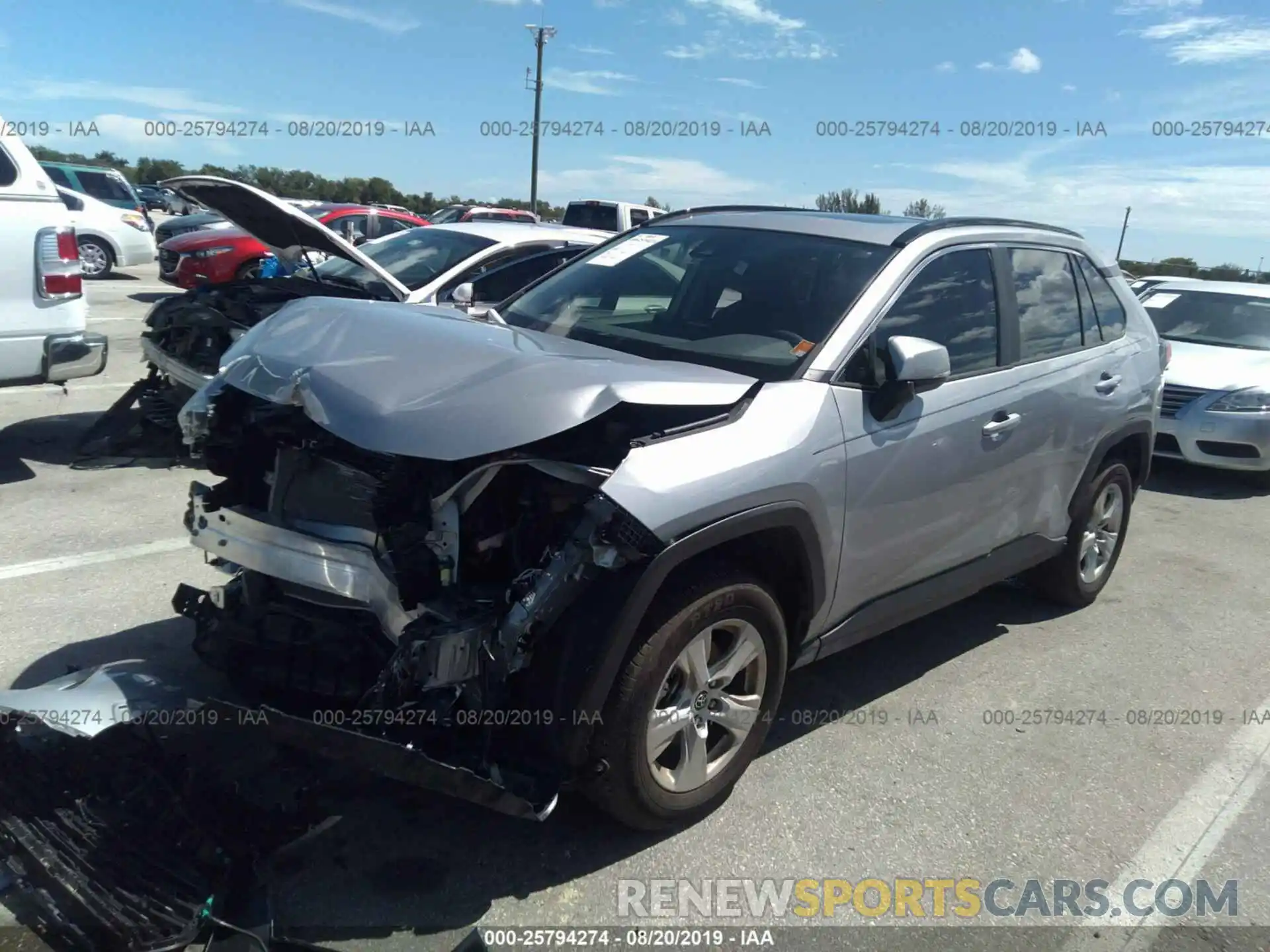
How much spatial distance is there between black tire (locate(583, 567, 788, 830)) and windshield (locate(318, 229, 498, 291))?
531 cm

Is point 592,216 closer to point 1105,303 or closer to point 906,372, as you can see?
point 1105,303

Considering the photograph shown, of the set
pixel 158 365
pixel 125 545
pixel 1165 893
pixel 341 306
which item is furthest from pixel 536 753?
pixel 158 365

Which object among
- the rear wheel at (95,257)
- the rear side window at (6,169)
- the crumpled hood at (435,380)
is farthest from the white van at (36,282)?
the rear wheel at (95,257)

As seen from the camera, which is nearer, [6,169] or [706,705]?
[706,705]

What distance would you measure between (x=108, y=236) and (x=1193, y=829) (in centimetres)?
1964

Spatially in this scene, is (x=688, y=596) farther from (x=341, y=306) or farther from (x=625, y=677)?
(x=341, y=306)

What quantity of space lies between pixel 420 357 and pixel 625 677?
3.85ft

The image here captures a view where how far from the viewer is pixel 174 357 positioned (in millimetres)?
6594

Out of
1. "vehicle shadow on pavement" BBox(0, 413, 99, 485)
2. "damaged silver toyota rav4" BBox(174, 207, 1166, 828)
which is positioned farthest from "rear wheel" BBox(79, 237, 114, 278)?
"damaged silver toyota rav4" BBox(174, 207, 1166, 828)

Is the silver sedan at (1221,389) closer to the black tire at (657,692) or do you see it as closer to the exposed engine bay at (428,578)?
the black tire at (657,692)

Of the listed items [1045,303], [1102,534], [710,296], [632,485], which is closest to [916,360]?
[710,296]

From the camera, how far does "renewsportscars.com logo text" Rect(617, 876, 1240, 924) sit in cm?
294

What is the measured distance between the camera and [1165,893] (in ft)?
10.3

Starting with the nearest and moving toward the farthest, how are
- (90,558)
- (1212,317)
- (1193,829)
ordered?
(1193,829)
(90,558)
(1212,317)
